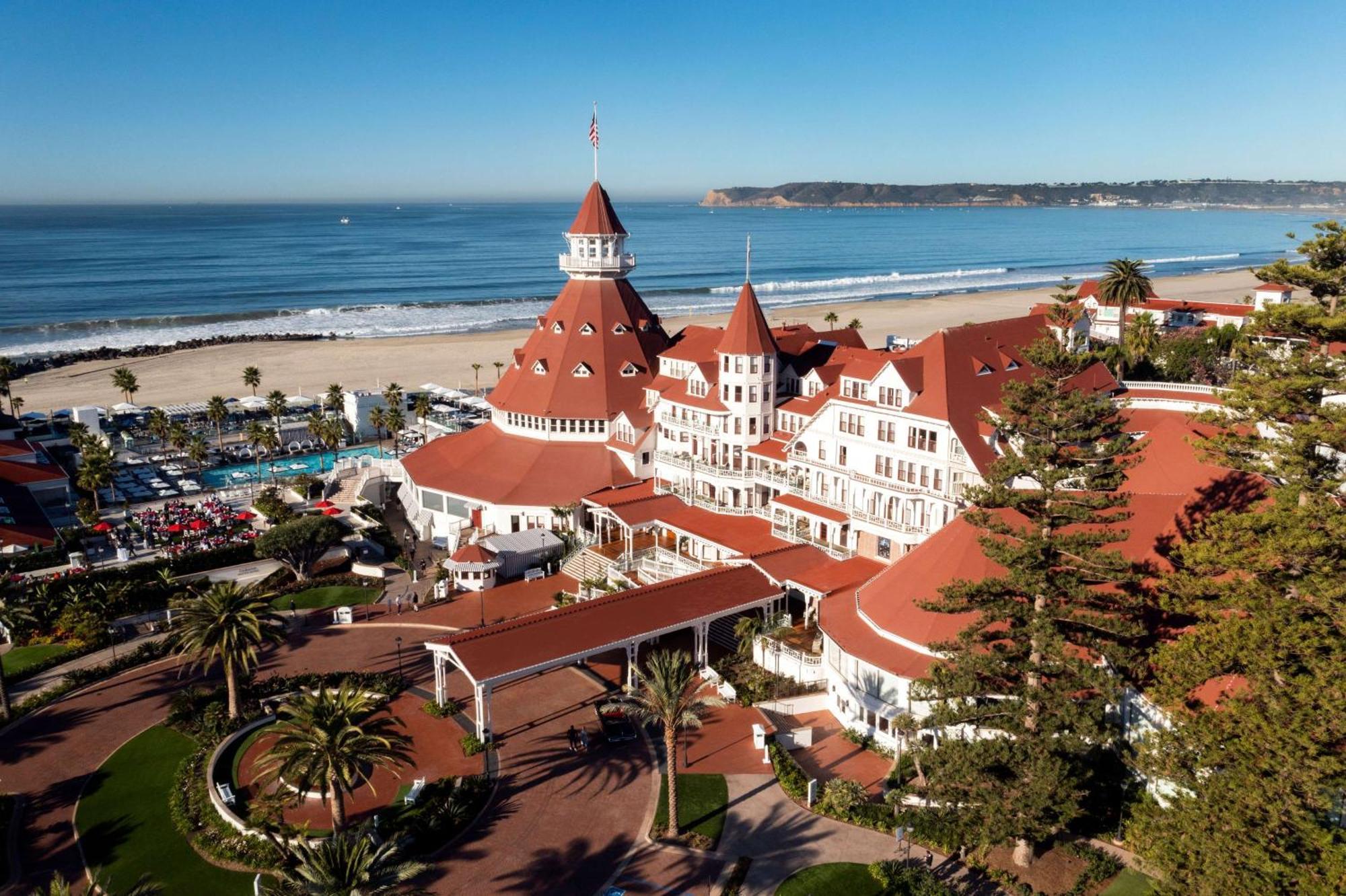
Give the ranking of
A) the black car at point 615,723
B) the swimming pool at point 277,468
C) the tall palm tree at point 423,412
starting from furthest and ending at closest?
the tall palm tree at point 423,412 < the swimming pool at point 277,468 < the black car at point 615,723

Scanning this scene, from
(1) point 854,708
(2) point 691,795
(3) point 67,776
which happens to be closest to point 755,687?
(1) point 854,708

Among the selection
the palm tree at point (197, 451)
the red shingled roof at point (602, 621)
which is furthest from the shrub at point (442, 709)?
the palm tree at point (197, 451)

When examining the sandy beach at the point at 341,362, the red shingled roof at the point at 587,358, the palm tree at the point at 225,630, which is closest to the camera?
the palm tree at the point at 225,630

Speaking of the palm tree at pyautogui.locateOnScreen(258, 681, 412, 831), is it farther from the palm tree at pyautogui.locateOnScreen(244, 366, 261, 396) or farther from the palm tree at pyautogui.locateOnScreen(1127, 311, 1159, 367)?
the palm tree at pyautogui.locateOnScreen(244, 366, 261, 396)

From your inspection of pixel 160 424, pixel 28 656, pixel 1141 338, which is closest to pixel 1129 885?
pixel 28 656

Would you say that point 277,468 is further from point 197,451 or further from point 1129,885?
point 1129,885

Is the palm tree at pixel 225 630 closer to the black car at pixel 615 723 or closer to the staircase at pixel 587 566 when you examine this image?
the black car at pixel 615 723

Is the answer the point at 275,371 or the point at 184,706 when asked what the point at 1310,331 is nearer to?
the point at 184,706
